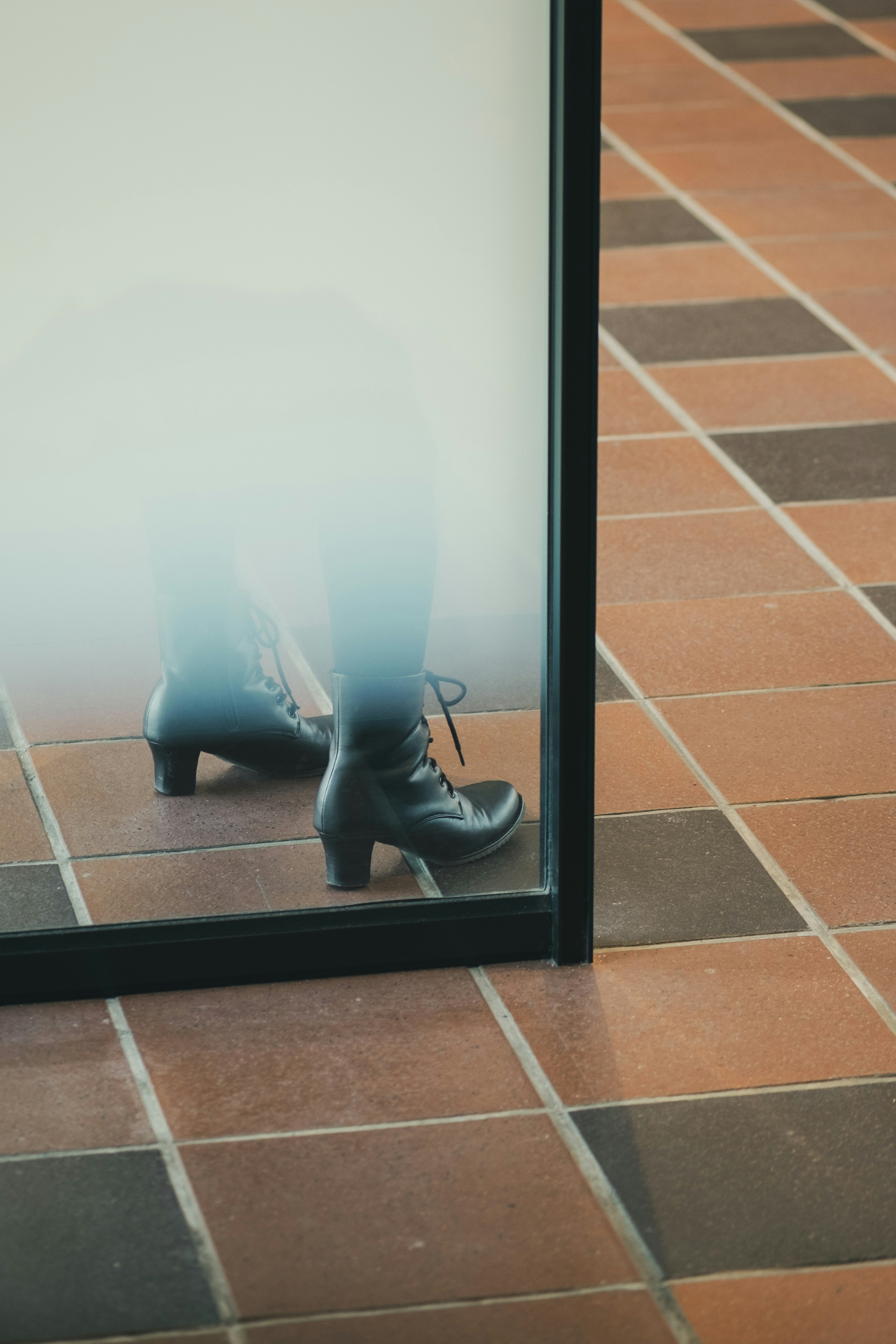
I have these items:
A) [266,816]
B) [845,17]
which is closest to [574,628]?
[266,816]

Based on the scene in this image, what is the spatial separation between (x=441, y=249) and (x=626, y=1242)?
932 millimetres

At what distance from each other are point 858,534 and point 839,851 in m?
1.07

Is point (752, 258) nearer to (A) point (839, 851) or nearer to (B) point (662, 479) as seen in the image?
(B) point (662, 479)

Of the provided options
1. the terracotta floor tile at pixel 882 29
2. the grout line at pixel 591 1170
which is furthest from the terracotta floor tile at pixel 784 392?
the terracotta floor tile at pixel 882 29

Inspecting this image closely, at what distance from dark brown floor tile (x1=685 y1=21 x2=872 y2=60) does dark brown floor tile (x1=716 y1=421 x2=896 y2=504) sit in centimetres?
327

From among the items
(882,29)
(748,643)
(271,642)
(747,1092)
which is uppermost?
(271,642)

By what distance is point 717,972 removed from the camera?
1782 millimetres

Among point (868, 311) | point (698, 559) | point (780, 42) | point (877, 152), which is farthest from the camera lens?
point (780, 42)

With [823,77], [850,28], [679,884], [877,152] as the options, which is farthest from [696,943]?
[850,28]

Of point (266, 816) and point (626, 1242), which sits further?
point (266, 816)

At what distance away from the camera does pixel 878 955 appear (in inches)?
71.5

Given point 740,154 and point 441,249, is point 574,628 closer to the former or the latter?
point 441,249

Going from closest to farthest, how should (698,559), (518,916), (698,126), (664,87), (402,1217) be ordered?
(402,1217) → (518,916) → (698,559) → (698,126) → (664,87)

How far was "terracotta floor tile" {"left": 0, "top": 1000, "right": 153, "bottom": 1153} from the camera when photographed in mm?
1548
